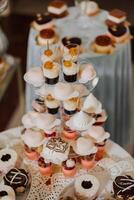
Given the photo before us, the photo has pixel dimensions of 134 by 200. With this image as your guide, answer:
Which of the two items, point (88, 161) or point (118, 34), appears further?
point (118, 34)

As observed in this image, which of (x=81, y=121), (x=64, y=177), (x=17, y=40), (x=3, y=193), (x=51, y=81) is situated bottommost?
(x=17, y=40)

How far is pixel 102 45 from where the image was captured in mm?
2488

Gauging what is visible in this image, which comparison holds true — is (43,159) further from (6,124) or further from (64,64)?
(6,124)

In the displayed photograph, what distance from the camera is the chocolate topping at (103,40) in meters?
2.50

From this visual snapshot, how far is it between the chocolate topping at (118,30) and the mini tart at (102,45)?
0.05 m

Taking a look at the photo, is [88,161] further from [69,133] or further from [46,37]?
[46,37]

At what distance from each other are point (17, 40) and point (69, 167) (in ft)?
7.37

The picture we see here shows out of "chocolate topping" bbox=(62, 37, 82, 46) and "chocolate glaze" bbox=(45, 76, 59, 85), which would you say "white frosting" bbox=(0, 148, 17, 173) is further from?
"chocolate topping" bbox=(62, 37, 82, 46)

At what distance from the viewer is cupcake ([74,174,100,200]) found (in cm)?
178

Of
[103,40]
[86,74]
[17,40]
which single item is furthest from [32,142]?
[17,40]

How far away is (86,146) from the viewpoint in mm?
1864

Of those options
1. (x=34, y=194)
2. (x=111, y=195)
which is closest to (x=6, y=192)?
(x=34, y=194)

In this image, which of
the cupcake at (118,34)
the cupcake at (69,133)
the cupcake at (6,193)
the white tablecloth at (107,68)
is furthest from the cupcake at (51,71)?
the cupcake at (118,34)

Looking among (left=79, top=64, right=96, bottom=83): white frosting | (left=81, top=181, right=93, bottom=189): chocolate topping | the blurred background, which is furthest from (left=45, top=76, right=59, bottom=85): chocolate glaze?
the blurred background
